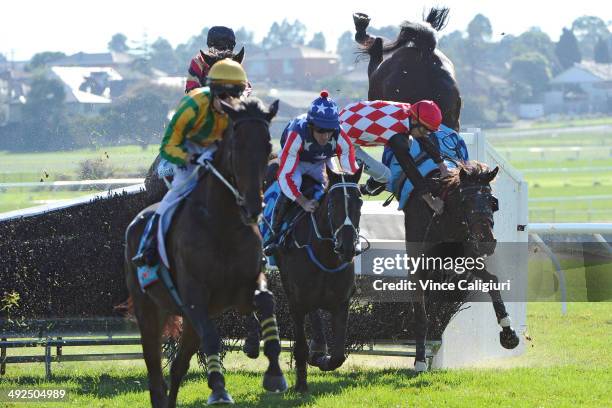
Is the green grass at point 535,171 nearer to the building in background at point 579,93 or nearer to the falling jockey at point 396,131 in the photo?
the falling jockey at point 396,131

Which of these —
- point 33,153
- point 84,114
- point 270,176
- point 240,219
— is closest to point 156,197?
point 270,176

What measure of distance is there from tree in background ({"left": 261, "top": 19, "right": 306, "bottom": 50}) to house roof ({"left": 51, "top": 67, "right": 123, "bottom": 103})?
7026 cm

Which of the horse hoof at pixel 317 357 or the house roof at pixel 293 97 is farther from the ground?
the horse hoof at pixel 317 357

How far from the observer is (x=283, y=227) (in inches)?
347

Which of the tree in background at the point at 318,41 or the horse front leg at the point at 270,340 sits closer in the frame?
the horse front leg at the point at 270,340

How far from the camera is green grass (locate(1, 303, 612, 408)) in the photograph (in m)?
8.45

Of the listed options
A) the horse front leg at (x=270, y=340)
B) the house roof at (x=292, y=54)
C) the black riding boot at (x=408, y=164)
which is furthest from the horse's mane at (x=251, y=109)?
the house roof at (x=292, y=54)

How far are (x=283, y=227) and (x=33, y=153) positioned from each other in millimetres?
53462

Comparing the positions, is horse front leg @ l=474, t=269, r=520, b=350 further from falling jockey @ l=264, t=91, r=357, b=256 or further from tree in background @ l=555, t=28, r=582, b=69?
tree in background @ l=555, t=28, r=582, b=69

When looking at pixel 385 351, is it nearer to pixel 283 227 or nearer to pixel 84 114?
pixel 283 227

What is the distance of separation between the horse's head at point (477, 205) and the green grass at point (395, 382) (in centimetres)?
104

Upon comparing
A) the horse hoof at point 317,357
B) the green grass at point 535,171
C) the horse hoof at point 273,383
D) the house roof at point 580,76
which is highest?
the horse hoof at point 273,383

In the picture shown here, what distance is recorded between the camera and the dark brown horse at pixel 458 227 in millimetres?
9094

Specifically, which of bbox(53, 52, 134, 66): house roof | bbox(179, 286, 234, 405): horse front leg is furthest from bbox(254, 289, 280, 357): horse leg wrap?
bbox(53, 52, 134, 66): house roof
